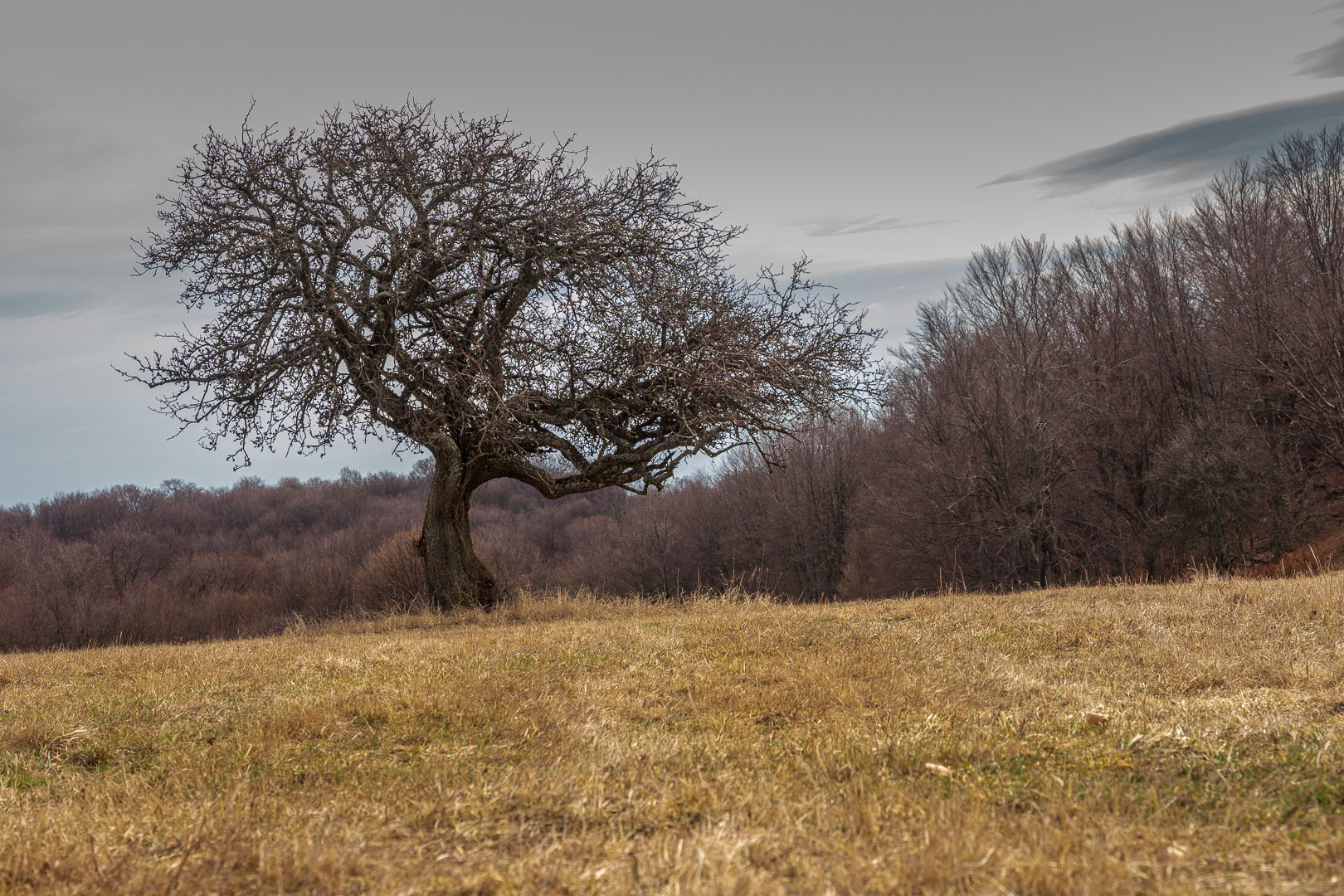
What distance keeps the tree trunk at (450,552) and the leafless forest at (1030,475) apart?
287 centimetres

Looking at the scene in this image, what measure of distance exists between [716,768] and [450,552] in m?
12.0

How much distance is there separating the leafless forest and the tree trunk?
9.40ft

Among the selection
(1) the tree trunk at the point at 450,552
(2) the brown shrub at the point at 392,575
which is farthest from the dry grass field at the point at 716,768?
(2) the brown shrub at the point at 392,575

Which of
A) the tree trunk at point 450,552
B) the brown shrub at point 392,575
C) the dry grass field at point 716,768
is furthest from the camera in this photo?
the brown shrub at point 392,575

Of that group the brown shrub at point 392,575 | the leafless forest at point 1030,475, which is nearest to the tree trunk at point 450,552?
the leafless forest at point 1030,475

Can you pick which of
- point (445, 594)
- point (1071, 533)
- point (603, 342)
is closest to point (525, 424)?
point (603, 342)

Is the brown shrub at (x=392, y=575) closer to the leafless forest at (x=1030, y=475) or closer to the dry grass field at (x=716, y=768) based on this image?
the leafless forest at (x=1030, y=475)

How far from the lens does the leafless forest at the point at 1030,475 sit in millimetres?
29469

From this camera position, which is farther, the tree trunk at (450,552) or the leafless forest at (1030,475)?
the leafless forest at (1030,475)

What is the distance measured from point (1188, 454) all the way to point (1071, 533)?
744 centimetres

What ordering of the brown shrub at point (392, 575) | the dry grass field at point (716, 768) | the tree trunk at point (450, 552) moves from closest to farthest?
the dry grass field at point (716, 768) → the tree trunk at point (450, 552) → the brown shrub at point (392, 575)

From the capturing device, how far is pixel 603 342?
47.9 feet

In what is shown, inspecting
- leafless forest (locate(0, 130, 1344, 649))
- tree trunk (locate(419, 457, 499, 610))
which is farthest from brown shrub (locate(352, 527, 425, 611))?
tree trunk (locate(419, 457, 499, 610))

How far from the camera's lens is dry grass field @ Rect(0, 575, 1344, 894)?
3.38 metres
